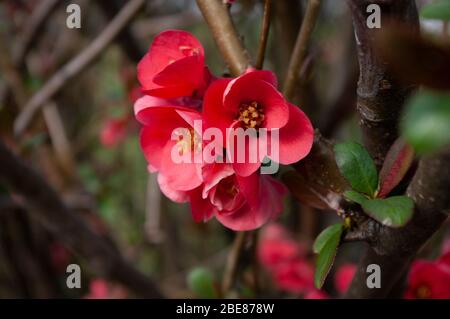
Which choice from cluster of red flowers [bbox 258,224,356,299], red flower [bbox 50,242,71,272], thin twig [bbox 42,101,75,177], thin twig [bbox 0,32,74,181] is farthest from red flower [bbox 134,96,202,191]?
red flower [bbox 50,242,71,272]

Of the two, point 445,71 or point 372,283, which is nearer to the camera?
point 445,71

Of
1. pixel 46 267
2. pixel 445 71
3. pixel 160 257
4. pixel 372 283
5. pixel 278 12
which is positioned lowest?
pixel 160 257

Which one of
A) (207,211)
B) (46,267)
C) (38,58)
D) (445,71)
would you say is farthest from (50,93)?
(445,71)

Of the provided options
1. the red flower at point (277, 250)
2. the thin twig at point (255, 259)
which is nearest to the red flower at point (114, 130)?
the red flower at point (277, 250)

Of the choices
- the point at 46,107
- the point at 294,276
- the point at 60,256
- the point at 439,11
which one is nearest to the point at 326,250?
the point at 439,11
